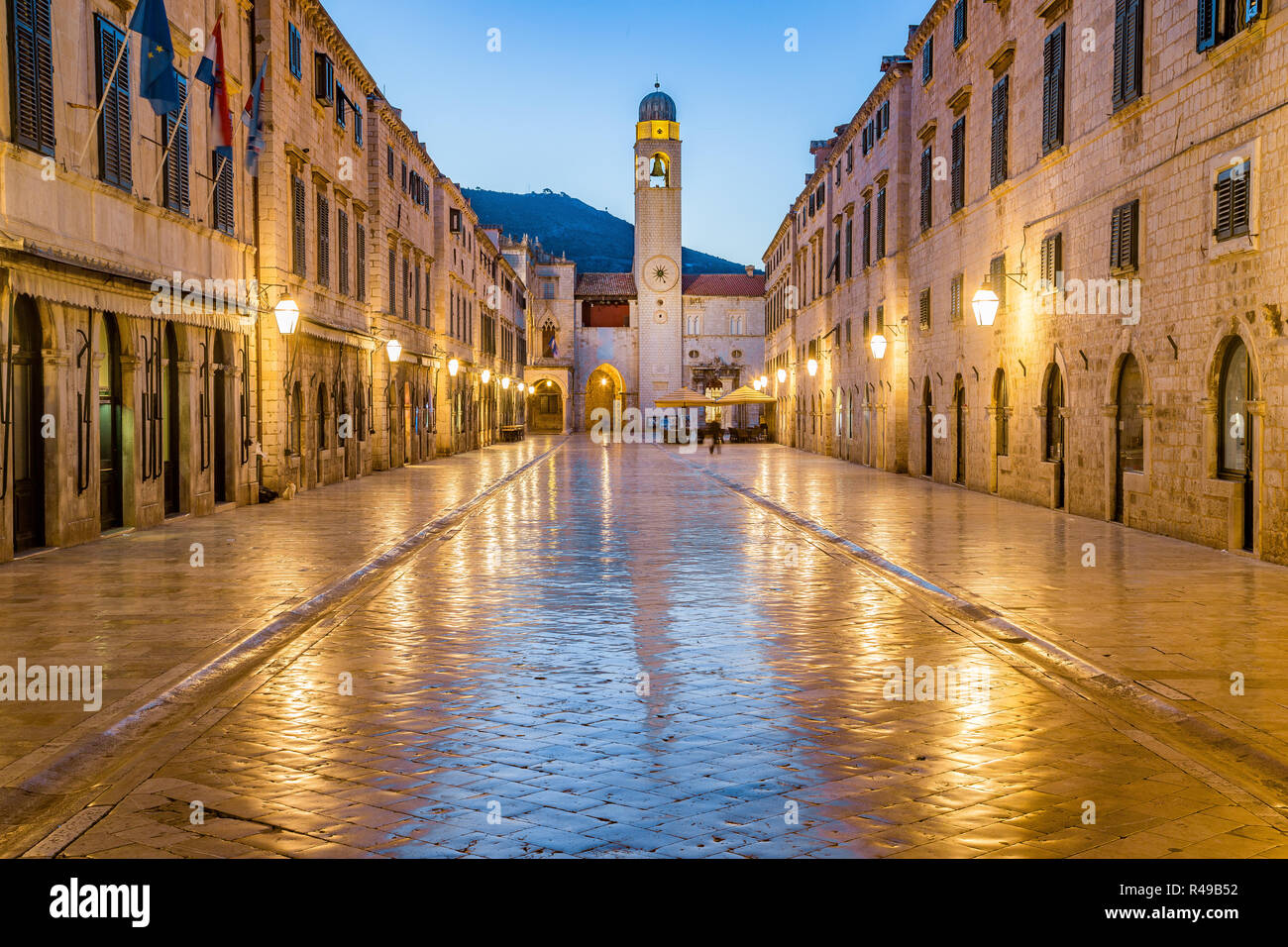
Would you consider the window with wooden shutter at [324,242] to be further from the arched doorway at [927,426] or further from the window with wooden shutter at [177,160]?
the arched doorway at [927,426]

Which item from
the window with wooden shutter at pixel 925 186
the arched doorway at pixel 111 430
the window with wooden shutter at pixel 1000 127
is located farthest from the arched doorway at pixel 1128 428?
the arched doorway at pixel 111 430

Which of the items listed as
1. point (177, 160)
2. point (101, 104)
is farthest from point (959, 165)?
point (101, 104)

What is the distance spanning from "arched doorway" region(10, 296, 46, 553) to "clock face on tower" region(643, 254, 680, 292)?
72.3m

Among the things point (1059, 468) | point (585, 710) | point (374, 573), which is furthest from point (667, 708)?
point (1059, 468)

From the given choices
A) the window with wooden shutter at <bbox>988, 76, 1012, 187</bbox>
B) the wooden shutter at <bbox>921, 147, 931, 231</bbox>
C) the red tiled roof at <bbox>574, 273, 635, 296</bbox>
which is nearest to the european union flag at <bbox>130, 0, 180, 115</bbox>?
the window with wooden shutter at <bbox>988, 76, 1012, 187</bbox>

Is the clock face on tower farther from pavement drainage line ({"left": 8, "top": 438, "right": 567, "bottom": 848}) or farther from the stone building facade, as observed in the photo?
pavement drainage line ({"left": 8, "top": 438, "right": 567, "bottom": 848})

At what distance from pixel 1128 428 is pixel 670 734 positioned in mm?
13448

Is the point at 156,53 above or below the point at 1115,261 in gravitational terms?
above

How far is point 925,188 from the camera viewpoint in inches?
1200

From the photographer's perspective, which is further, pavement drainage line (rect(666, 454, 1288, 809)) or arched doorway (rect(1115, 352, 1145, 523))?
arched doorway (rect(1115, 352, 1145, 523))

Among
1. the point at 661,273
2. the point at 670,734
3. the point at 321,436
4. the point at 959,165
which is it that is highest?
the point at 661,273

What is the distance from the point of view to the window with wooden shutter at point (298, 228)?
81.7 ft

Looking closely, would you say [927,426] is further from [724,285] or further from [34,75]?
[724,285]

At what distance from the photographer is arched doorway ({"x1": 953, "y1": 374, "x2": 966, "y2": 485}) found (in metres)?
27.3
